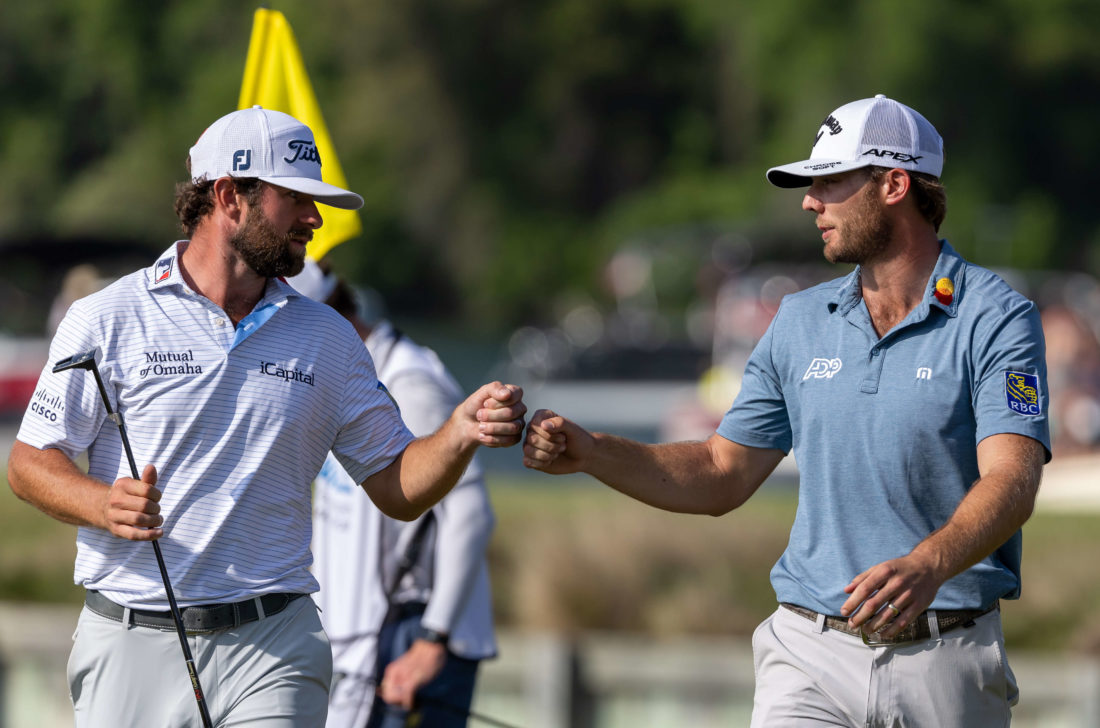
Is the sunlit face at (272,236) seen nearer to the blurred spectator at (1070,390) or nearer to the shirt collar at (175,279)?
the shirt collar at (175,279)

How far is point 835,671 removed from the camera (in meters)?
4.34

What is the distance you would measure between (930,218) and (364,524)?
208 cm

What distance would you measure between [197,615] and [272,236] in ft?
3.19

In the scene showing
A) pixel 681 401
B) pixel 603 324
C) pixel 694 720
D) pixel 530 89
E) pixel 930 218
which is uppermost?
pixel 530 89

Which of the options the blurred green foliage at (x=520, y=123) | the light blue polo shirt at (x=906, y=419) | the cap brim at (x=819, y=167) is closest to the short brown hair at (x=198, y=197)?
the cap brim at (x=819, y=167)

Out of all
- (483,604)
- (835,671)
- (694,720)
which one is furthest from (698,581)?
(835,671)

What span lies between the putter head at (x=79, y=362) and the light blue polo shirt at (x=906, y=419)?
1.84 metres

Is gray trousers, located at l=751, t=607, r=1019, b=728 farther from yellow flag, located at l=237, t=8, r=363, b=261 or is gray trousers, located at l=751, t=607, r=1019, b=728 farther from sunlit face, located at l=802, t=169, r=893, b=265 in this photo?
yellow flag, located at l=237, t=8, r=363, b=261

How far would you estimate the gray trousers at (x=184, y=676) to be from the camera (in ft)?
13.5

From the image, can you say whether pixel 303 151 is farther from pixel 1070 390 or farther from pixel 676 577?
pixel 1070 390

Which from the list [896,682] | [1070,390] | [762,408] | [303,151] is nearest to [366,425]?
[303,151]

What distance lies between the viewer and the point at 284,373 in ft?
13.9

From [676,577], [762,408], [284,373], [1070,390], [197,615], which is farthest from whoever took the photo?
[1070,390]

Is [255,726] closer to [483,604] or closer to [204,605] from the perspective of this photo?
[204,605]
